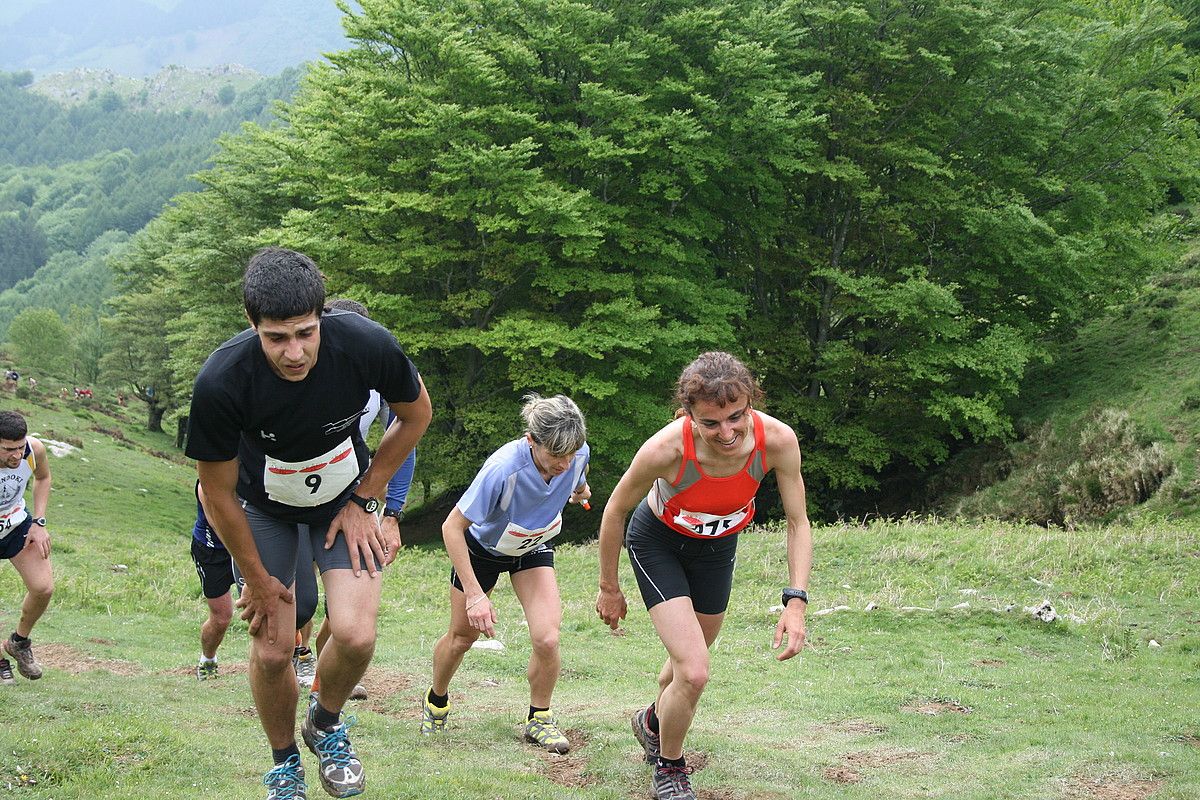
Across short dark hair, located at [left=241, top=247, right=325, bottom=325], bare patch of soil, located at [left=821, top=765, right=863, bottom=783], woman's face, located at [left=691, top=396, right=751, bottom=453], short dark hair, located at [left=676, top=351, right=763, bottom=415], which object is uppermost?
short dark hair, located at [left=241, top=247, right=325, bottom=325]

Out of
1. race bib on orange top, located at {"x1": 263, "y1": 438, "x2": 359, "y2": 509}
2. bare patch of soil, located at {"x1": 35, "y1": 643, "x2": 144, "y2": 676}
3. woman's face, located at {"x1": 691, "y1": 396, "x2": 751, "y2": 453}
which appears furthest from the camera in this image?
bare patch of soil, located at {"x1": 35, "y1": 643, "x2": 144, "y2": 676}

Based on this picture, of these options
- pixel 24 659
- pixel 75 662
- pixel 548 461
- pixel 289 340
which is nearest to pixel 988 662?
pixel 548 461

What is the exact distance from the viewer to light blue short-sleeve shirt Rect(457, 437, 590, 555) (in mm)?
6520

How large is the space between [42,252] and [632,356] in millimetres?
207807

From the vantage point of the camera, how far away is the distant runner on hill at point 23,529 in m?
8.16

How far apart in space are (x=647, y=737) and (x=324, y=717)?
2112 millimetres

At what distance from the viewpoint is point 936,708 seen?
8.44m

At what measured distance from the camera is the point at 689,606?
5578 millimetres

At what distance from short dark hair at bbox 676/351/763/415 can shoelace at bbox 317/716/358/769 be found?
2463mm

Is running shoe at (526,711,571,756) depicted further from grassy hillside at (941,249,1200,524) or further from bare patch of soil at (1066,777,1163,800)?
grassy hillside at (941,249,1200,524)

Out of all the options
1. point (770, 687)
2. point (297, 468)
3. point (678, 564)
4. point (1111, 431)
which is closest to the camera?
point (297, 468)

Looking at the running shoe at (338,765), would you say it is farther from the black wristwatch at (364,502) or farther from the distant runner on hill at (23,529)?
the distant runner on hill at (23,529)

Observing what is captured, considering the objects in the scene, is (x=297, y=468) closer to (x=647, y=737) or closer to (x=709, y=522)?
(x=709, y=522)

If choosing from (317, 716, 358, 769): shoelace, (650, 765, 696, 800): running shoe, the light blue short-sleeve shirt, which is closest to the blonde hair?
the light blue short-sleeve shirt
